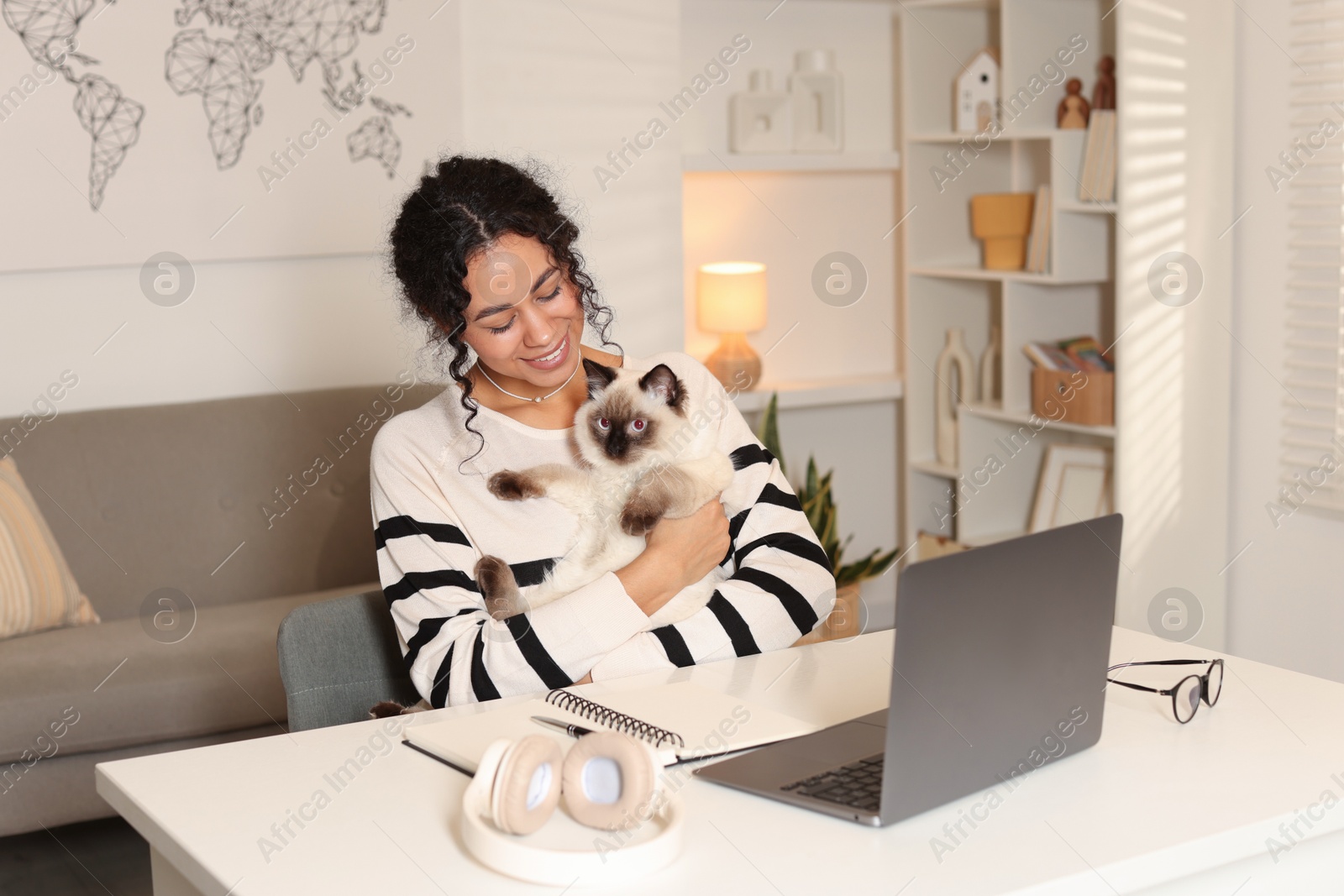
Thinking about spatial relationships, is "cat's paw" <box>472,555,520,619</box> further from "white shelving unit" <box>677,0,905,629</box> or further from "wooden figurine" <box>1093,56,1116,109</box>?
"wooden figurine" <box>1093,56,1116,109</box>

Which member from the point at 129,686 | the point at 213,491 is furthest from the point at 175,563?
the point at 129,686

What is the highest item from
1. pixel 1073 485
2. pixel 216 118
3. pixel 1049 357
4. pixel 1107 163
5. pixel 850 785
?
pixel 216 118

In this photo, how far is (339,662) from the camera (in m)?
1.53

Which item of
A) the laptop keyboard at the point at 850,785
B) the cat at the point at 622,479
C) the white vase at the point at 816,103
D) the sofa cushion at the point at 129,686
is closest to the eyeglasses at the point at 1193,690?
Result: the laptop keyboard at the point at 850,785

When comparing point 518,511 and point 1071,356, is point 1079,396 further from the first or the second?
point 518,511

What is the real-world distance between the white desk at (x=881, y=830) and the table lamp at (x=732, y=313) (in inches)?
98.8

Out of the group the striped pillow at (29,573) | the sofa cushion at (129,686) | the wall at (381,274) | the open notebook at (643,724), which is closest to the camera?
the open notebook at (643,724)

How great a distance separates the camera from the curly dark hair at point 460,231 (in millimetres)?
1637

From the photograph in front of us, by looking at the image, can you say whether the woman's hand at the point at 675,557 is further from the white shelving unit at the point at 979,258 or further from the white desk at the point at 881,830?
the white shelving unit at the point at 979,258

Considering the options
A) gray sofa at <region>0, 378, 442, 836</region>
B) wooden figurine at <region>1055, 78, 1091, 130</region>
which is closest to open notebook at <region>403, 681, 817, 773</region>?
gray sofa at <region>0, 378, 442, 836</region>

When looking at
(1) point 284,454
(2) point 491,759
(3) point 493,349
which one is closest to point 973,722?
(2) point 491,759

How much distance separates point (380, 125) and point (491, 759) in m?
2.76

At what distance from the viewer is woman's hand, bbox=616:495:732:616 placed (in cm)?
156

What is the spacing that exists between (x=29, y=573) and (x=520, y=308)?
5.56 feet
